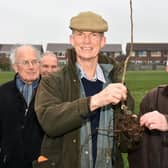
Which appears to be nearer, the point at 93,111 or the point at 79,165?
the point at 93,111

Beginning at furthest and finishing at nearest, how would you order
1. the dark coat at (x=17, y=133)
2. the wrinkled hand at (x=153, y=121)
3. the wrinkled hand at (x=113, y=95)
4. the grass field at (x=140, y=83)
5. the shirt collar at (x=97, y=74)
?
the grass field at (x=140, y=83) → the dark coat at (x=17, y=133) → the shirt collar at (x=97, y=74) → the wrinkled hand at (x=153, y=121) → the wrinkled hand at (x=113, y=95)

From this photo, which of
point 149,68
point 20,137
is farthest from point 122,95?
point 149,68

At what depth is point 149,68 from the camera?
392 ft

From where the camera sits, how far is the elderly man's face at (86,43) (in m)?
4.24

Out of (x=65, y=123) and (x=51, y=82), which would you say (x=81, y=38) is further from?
→ (x=65, y=123)

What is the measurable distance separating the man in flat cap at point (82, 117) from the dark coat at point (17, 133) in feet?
4.09

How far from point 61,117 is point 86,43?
682 mm

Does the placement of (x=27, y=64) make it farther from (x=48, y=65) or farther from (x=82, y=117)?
(x=48, y=65)

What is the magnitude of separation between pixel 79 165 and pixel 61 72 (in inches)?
31.6

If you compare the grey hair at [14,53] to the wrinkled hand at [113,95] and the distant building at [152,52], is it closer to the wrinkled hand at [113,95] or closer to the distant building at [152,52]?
the wrinkled hand at [113,95]

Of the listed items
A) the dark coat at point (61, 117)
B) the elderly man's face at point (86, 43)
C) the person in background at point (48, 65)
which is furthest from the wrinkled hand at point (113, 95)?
the person in background at point (48, 65)

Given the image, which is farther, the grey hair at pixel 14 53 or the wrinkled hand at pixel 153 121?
the grey hair at pixel 14 53

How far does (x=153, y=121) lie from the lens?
13.2ft

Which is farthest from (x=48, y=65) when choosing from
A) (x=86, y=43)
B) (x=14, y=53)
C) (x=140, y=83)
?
(x=140, y=83)
